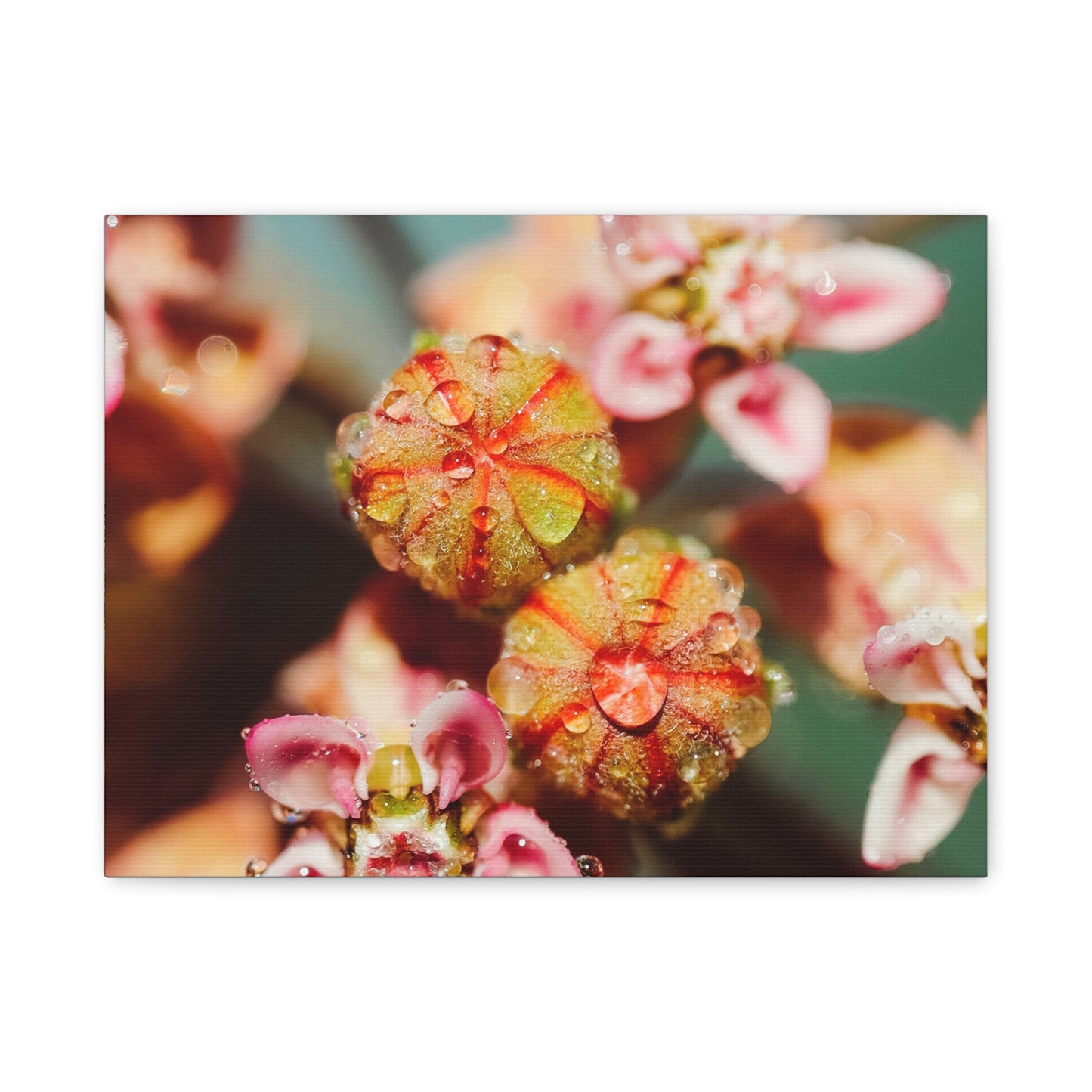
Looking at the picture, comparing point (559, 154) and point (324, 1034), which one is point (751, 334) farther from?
point (324, 1034)

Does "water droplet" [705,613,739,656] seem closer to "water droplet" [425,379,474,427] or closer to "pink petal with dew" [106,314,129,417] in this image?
"water droplet" [425,379,474,427]

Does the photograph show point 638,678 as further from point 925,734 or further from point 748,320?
point 748,320

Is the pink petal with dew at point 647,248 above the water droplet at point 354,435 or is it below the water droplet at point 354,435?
above

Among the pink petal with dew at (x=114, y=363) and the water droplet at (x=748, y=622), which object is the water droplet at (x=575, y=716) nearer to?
the water droplet at (x=748, y=622)

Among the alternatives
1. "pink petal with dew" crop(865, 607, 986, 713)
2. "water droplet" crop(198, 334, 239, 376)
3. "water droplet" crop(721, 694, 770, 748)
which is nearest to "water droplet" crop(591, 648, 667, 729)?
"water droplet" crop(721, 694, 770, 748)

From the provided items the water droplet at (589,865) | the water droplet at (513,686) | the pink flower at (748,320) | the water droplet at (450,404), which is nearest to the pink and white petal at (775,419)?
the pink flower at (748,320)

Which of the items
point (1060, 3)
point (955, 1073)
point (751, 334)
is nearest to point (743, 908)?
point (955, 1073)

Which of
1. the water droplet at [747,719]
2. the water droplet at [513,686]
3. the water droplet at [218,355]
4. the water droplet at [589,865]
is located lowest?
the water droplet at [589,865]
